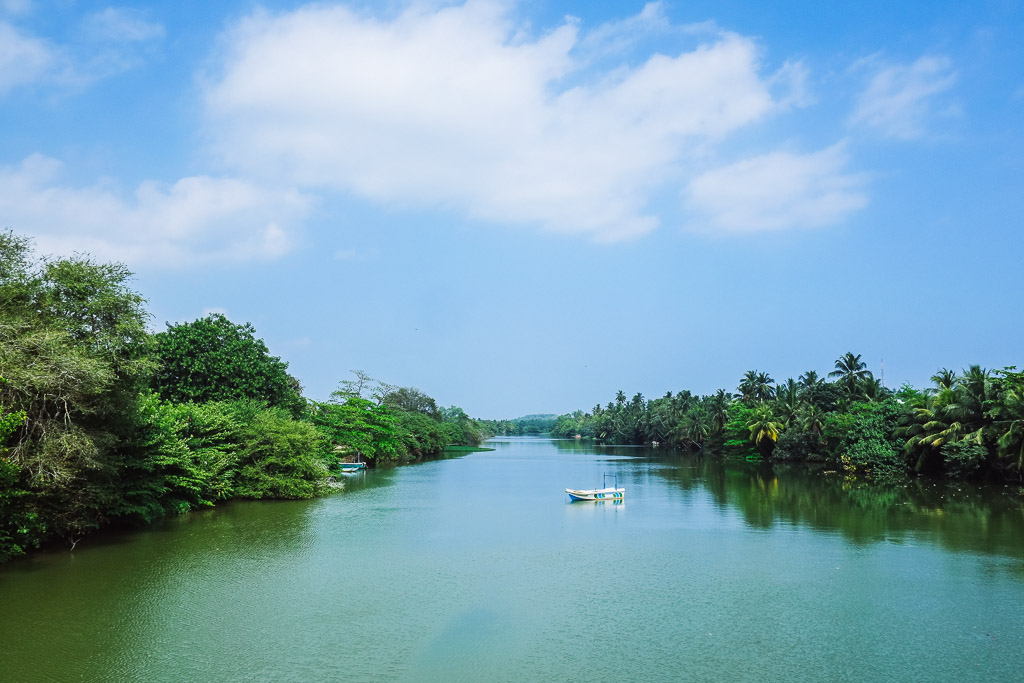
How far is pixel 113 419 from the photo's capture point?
672 inches

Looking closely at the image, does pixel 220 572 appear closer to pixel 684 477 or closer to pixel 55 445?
pixel 55 445

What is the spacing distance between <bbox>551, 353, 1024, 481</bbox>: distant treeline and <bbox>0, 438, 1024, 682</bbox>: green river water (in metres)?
10.1

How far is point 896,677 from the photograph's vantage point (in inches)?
367

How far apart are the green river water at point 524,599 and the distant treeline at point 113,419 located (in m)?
1.29

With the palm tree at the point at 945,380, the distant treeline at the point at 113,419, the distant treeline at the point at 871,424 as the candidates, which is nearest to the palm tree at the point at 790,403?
the distant treeline at the point at 871,424

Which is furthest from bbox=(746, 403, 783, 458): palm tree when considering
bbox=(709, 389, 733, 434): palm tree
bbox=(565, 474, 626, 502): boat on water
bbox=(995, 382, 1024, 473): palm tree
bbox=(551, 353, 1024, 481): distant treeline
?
bbox=(565, 474, 626, 502): boat on water

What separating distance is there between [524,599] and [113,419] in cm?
1159

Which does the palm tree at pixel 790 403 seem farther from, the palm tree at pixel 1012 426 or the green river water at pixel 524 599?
the green river water at pixel 524 599

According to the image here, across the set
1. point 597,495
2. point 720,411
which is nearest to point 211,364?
point 597,495

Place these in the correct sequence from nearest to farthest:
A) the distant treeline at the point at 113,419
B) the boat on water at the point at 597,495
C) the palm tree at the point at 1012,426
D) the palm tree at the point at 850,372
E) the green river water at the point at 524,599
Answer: the green river water at the point at 524,599, the distant treeline at the point at 113,419, the boat on water at the point at 597,495, the palm tree at the point at 1012,426, the palm tree at the point at 850,372

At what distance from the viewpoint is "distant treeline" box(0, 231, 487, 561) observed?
13797 mm

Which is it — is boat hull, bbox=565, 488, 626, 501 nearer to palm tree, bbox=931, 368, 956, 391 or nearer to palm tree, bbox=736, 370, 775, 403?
palm tree, bbox=931, 368, 956, 391

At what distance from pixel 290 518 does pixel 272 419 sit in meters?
6.02

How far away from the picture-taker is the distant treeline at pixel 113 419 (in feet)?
45.3
